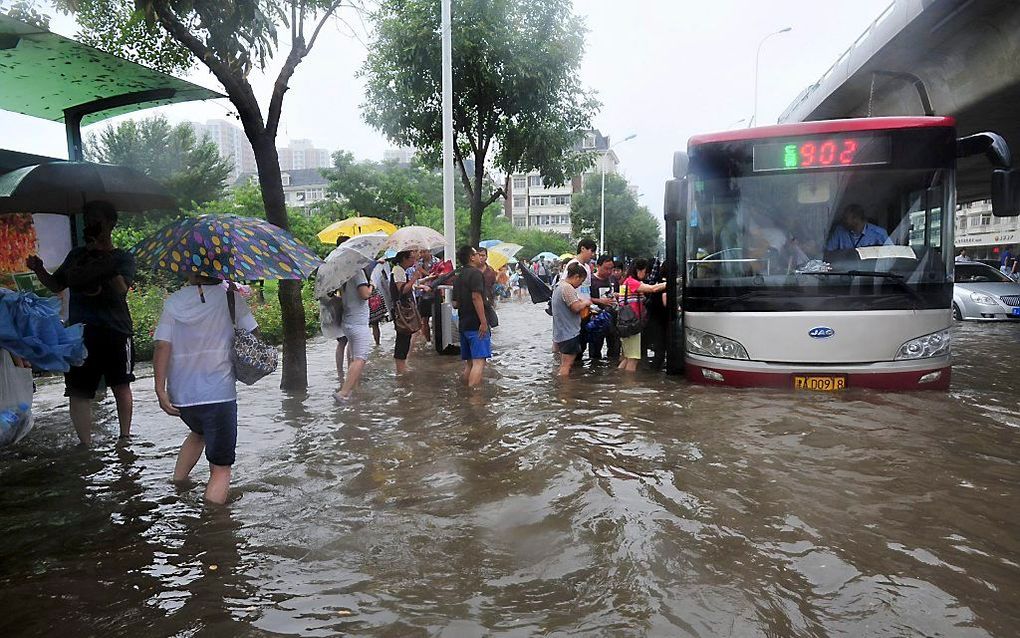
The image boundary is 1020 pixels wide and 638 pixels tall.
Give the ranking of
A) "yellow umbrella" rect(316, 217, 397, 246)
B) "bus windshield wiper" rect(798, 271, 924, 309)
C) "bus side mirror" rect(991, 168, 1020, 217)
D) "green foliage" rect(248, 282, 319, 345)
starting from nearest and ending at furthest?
"bus side mirror" rect(991, 168, 1020, 217), "bus windshield wiper" rect(798, 271, 924, 309), "yellow umbrella" rect(316, 217, 397, 246), "green foliage" rect(248, 282, 319, 345)

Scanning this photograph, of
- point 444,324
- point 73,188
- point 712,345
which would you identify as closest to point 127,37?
point 73,188

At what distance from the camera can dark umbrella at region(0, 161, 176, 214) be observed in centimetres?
621

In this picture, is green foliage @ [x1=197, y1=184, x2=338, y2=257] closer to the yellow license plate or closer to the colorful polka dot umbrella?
the yellow license plate

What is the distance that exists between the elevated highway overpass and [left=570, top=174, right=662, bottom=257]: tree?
43.1m

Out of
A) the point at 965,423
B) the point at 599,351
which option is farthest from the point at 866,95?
the point at 965,423

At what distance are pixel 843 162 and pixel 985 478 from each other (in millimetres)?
3537

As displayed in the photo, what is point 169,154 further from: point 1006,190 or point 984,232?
point 984,232

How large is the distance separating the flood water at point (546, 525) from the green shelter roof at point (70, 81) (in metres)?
3.31

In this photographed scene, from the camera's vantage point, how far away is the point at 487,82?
16312mm

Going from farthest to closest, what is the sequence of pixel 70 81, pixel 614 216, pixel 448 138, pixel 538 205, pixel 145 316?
pixel 538 205 < pixel 614 216 < pixel 145 316 < pixel 448 138 < pixel 70 81

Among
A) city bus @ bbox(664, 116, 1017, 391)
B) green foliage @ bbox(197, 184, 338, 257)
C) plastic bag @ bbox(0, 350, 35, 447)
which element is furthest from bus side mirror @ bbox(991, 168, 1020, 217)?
green foliage @ bbox(197, 184, 338, 257)

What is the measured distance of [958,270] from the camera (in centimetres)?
1731

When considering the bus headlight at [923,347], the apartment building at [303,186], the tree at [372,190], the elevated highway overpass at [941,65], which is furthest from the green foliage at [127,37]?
the apartment building at [303,186]

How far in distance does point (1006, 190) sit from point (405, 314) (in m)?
7.37
